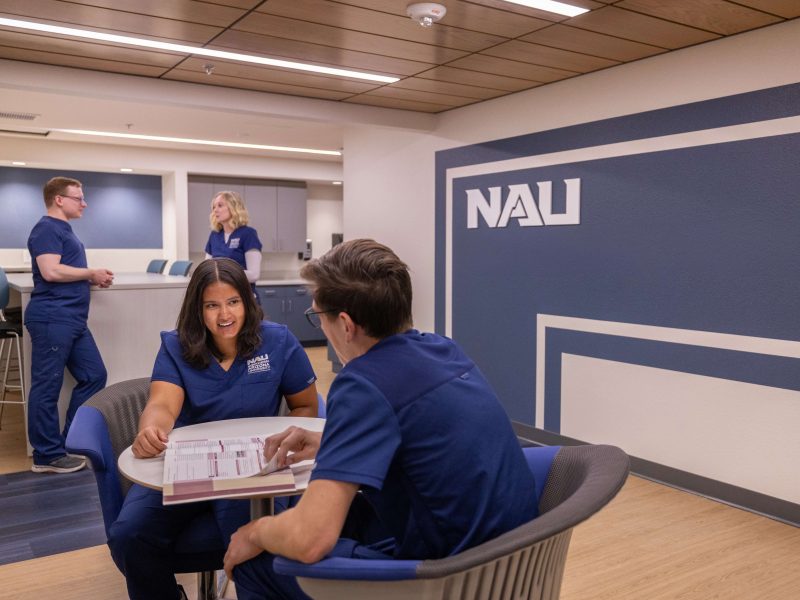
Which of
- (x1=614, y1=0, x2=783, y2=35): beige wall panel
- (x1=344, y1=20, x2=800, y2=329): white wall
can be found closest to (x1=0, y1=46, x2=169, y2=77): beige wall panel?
(x1=344, y1=20, x2=800, y2=329): white wall

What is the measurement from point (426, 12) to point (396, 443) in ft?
7.69

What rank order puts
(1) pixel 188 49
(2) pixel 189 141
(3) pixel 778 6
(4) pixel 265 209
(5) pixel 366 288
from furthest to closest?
(4) pixel 265 209 < (2) pixel 189 141 < (1) pixel 188 49 < (3) pixel 778 6 < (5) pixel 366 288

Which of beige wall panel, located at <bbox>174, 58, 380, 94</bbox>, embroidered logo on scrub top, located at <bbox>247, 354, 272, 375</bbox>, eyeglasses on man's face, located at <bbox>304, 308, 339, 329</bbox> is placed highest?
beige wall panel, located at <bbox>174, 58, 380, 94</bbox>

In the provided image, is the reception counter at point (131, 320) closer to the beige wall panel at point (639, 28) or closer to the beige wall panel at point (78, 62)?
the beige wall panel at point (78, 62)

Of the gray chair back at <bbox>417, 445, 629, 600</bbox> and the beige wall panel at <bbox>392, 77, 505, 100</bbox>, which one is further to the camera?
the beige wall panel at <bbox>392, 77, 505, 100</bbox>

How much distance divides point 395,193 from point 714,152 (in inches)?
117

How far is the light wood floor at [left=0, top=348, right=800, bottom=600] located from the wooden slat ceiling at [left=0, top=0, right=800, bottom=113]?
2.36 meters

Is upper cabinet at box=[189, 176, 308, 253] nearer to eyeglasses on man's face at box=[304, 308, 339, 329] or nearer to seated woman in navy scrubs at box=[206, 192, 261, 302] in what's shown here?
seated woman in navy scrubs at box=[206, 192, 261, 302]

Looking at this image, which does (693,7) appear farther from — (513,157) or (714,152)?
(513,157)

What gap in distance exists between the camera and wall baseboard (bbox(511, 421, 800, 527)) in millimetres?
3355

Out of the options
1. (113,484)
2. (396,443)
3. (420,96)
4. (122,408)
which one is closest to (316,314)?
(396,443)

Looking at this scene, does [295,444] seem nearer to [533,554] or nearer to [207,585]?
[533,554]

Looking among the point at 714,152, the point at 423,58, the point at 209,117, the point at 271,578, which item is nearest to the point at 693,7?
the point at 714,152

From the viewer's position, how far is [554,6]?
305 centimetres
